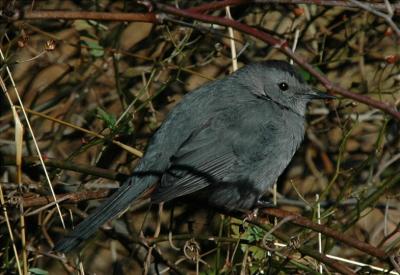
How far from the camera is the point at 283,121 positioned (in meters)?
4.70

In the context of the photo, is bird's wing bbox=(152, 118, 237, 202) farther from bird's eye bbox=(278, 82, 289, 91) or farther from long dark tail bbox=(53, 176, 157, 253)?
bird's eye bbox=(278, 82, 289, 91)

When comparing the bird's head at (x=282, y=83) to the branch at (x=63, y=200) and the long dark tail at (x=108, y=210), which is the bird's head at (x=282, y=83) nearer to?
the long dark tail at (x=108, y=210)

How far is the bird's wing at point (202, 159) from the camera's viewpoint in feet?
14.0

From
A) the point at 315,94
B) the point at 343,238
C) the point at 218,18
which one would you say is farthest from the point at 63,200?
the point at 315,94

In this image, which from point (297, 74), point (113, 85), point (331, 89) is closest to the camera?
point (331, 89)

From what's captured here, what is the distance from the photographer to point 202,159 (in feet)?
14.6

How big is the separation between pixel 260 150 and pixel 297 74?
0.78 meters

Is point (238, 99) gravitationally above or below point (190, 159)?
above

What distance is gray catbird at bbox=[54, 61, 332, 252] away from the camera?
4.31 m

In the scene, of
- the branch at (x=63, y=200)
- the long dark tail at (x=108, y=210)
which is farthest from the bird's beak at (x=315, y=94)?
the branch at (x=63, y=200)

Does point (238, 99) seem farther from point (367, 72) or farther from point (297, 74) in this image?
point (367, 72)

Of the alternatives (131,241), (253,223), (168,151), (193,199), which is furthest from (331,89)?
(131,241)

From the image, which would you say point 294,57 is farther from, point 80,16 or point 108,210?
point 108,210

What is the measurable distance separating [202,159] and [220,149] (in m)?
0.15
